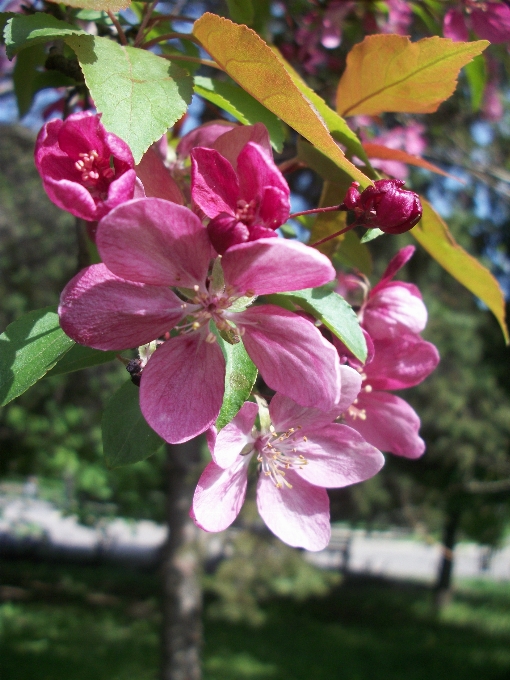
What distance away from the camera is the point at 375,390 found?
890 mm

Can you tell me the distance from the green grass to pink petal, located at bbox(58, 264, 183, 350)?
7254 millimetres

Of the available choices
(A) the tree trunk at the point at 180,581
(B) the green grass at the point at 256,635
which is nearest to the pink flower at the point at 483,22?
(A) the tree trunk at the point at 180,581

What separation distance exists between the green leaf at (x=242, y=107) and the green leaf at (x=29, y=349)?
32 cm

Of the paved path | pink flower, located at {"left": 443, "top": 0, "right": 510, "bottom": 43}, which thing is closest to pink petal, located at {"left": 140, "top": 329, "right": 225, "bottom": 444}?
pink flower, located at {"left": 443, "top": 0, "right": 510, "bottom": 43}

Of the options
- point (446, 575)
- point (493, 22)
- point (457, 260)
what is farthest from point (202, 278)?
point (446, 575)

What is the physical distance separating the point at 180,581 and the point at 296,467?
4832 mm

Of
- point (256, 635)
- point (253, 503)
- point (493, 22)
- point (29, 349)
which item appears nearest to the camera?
point (29, 349)

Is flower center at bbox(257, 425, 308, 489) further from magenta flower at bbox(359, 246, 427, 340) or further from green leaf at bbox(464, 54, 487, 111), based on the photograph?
green leaf at bbox(464, 54, 487, 111)

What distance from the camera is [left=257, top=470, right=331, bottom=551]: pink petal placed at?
772 mm

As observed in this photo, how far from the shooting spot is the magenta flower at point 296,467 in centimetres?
73

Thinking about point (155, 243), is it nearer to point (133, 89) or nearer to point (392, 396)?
point (133, 89)

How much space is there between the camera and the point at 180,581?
205 inches

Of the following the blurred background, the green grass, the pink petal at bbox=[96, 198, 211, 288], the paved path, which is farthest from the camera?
the paved path

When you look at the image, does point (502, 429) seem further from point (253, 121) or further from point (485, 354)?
point (253, 121)
